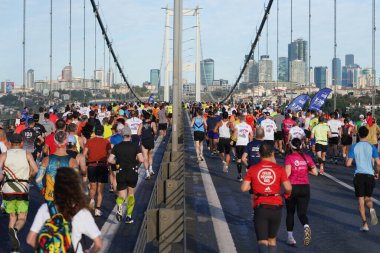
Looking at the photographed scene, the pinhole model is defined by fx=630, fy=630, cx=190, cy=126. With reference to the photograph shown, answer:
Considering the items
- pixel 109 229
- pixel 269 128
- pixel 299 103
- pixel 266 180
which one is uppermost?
pixel 299 103

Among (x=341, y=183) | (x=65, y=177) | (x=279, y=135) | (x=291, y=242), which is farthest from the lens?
(x=279, y=135)

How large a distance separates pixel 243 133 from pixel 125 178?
641 centimetres

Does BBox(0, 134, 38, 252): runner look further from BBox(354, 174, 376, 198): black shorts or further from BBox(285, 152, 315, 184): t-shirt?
BBox(354, 174, 376, 198): black shorts

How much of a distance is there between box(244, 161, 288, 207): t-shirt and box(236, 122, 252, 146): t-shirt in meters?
9.27

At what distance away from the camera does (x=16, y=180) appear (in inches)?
334

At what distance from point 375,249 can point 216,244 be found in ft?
7.10

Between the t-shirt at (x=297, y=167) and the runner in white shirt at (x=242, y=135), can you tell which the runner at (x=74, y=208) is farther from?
the runner in white shirt at (x=242, y=135)

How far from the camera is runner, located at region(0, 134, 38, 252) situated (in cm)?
845

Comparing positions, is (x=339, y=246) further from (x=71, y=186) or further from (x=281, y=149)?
(x=281, y=149)

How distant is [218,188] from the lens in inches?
572

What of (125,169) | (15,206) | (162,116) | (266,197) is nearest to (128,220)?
(125,169)

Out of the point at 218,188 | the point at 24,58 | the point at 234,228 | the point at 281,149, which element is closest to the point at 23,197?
the point at 234,228

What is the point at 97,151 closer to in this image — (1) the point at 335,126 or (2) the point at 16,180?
(2) the point at 16,180

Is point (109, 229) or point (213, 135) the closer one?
point (109, 229)
